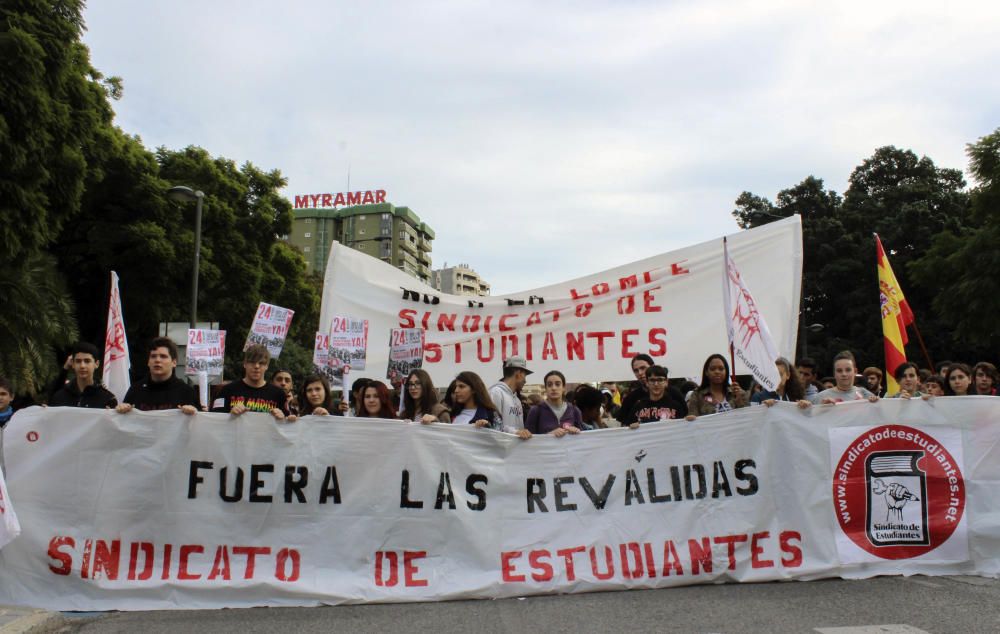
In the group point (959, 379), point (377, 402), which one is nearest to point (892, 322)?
point (959, 379)

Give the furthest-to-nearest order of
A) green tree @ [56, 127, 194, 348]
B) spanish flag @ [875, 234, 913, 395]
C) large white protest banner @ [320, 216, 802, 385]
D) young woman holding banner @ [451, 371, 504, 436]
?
green tree @ [56, 127, 194, 348] → large white protest banner @ [320, 216, 802, 385] → spanish flag @ [875, 234, 913, 395] → young woman holding banner @ [451, 371, 504, 436]

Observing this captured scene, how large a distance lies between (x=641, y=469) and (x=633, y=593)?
2.99 feet

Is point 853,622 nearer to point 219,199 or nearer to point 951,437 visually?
point 951,437

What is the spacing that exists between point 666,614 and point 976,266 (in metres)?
23.5

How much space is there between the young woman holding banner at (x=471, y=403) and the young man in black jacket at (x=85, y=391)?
2.62m

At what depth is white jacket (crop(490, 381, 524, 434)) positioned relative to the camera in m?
7.08

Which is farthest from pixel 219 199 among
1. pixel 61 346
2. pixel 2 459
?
pixel 2 459

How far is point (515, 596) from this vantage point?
18.5 ft

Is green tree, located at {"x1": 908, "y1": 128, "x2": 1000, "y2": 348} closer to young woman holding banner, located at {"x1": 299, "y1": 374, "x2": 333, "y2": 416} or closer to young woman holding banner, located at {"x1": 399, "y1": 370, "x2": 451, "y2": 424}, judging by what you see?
young woman holding banner, located at {"x1": 399, "y1": 370, "x2": 451, "y2": 424}

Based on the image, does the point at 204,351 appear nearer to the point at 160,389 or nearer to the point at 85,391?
the point at 85,391

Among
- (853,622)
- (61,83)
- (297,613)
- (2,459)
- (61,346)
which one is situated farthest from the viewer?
(61,346)

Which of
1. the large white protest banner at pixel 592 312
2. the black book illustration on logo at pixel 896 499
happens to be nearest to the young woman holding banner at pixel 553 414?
the large white protest banner at pixel 592 312

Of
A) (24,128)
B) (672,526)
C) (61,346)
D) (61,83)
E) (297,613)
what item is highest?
(61,83)

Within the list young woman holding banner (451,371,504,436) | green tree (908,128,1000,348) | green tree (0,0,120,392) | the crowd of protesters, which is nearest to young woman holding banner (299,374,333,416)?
the crowd of protesters
